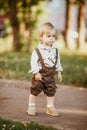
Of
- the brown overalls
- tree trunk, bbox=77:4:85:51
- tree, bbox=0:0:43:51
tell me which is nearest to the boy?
the brown overalls

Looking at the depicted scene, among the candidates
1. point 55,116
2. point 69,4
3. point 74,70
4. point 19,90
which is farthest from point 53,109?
point 69,4

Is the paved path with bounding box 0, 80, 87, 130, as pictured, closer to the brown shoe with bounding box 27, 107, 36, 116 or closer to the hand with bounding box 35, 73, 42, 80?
the brown shoe with bounding box 27, 107, 36, 116

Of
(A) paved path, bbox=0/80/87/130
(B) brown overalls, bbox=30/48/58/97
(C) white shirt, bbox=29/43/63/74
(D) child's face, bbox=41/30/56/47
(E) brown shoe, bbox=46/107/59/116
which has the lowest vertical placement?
(A) paved path, bbox=0/80/87/130

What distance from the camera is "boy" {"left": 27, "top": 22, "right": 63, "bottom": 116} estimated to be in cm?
824

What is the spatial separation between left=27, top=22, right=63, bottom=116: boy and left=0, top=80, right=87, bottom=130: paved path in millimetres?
266

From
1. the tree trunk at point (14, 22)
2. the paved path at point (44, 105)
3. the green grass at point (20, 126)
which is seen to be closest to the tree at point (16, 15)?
the tree trunk at point (14, 22)

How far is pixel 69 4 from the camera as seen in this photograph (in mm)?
29141

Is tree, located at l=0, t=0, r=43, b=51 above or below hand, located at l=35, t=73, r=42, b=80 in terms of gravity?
below

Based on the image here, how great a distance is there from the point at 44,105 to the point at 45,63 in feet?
4.19

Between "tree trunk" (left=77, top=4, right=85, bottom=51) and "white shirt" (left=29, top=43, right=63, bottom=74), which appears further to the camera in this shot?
"tree trunk" (left=77, top=4, right=85, bottom=51)

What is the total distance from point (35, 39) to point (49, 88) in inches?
835

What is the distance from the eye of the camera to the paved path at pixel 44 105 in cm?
795

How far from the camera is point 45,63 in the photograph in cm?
831

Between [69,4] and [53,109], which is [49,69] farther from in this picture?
[69,4]
